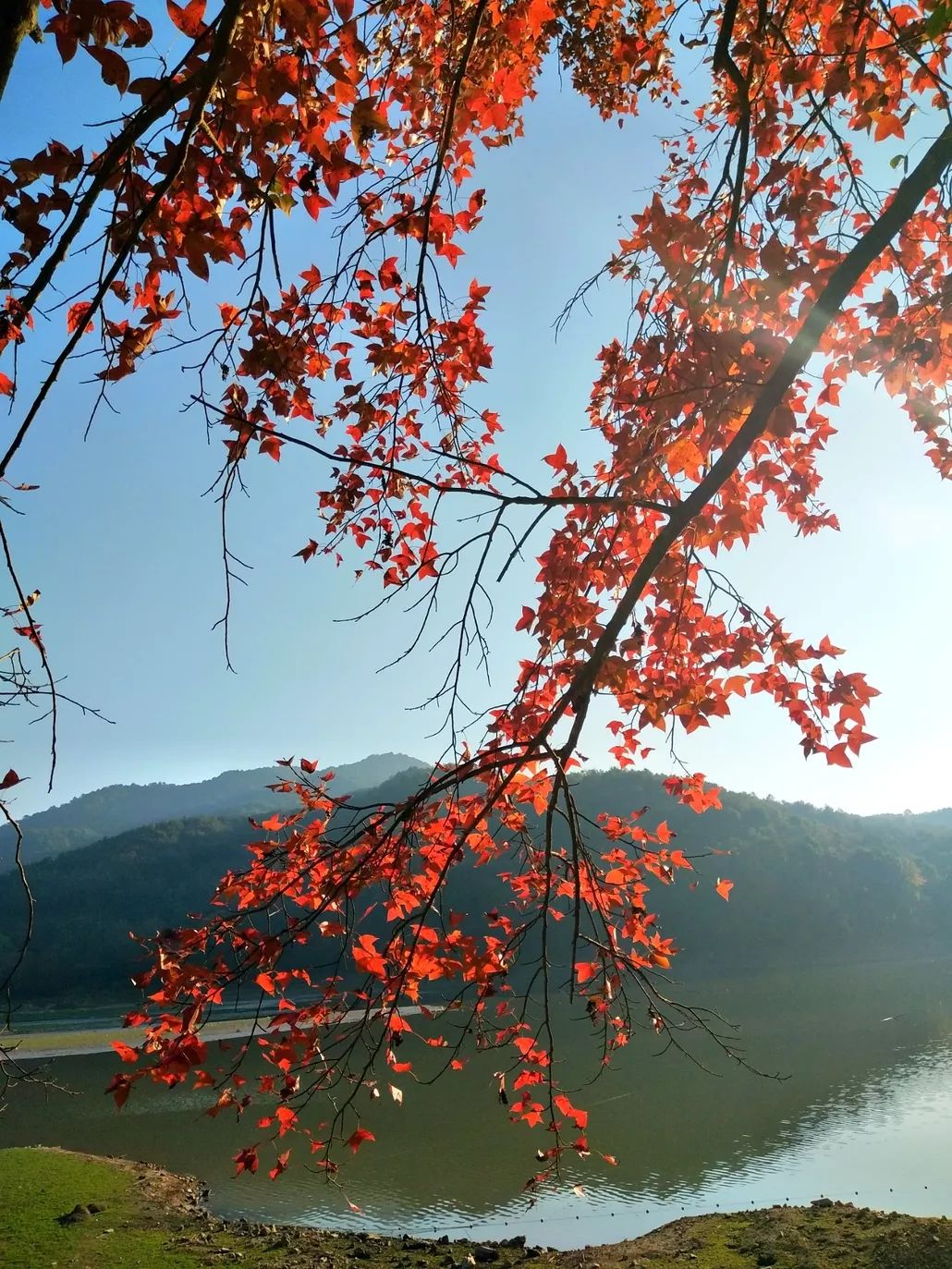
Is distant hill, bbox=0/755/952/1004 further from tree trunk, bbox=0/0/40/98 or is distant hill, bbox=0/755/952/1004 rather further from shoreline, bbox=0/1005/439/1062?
tree trunk, bbox=0/0/40/98

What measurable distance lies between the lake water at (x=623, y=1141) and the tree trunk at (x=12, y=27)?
7.62m

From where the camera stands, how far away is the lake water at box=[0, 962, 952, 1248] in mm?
10508

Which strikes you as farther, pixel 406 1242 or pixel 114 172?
pixel 406 1242

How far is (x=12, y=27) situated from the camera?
4.91 feet

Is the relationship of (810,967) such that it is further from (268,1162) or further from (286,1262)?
(286,1262)

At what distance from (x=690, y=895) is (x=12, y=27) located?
48.3 meters

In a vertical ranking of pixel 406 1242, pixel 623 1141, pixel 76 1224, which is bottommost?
pixel 623 1141

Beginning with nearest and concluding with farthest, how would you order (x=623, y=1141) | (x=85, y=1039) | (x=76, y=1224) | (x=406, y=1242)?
(x=406, y=1242) < (x=76, y=1224) < (x=623, y=1141) < (x=85, y=1039)

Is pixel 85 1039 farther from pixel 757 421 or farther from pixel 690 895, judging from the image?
pixel 690 895

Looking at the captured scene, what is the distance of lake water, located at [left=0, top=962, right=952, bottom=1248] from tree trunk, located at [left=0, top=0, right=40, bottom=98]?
25.0 feet

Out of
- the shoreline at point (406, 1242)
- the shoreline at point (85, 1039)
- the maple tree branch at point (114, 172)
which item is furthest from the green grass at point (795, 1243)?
the shoreline at point (85, 1039)

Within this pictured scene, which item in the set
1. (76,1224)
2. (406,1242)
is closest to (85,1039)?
(76,1224)

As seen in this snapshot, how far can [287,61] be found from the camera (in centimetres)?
212

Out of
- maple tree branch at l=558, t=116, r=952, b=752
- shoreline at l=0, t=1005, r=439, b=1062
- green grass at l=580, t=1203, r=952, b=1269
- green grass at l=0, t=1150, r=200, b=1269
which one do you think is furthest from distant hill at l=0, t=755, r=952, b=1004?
maple tree branch at l=558, t=116, r=952, b=752
